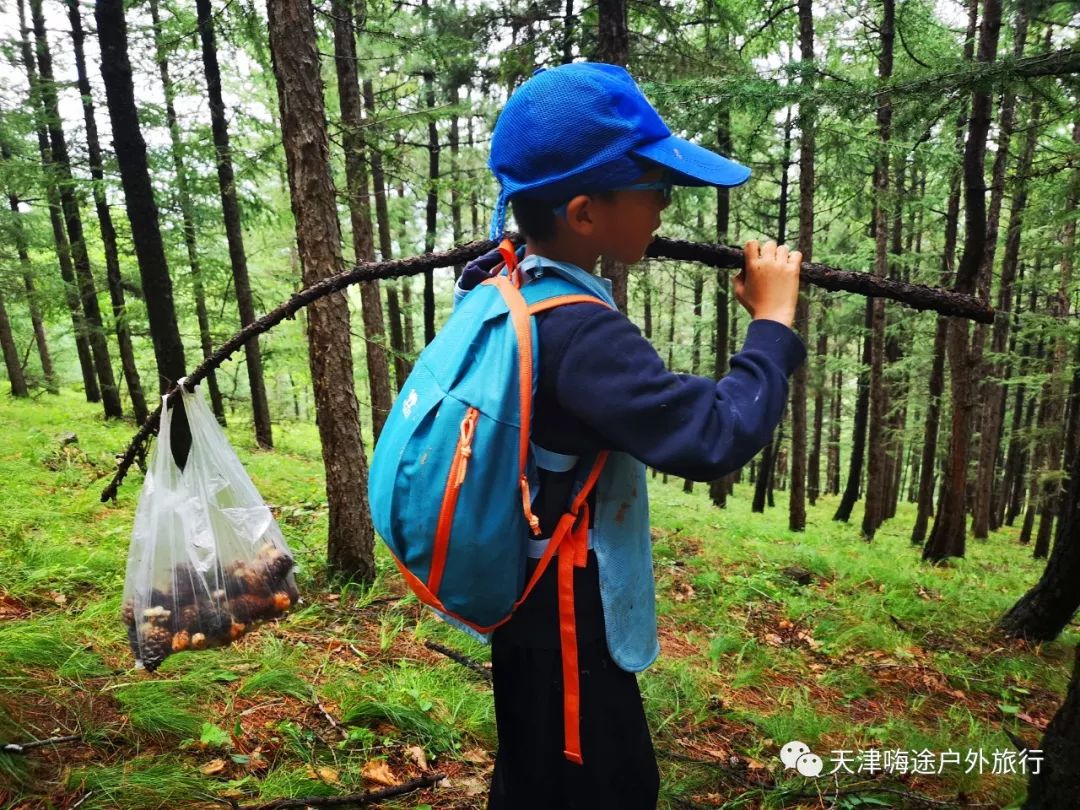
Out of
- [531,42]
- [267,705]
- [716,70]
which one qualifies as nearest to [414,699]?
[267,705]

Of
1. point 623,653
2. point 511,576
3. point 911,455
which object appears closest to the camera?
point 511,576

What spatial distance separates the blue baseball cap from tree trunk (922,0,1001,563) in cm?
393

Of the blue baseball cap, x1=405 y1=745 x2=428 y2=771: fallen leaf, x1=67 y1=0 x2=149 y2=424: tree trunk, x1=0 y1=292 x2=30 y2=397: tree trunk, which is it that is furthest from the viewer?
x1=0 y1=292 x2=30 y2=397: tree trunk

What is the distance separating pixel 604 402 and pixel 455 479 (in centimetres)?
33

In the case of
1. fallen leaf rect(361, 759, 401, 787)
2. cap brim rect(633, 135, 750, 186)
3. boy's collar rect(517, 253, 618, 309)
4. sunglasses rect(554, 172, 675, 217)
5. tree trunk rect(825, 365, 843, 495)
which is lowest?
tree trunk rect(825, 365, 843, 495)

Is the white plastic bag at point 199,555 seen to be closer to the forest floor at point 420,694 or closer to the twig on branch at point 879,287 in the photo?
the forest floor at point 420,694

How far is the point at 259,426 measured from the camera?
13.6 m

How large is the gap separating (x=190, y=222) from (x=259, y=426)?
4480 mm

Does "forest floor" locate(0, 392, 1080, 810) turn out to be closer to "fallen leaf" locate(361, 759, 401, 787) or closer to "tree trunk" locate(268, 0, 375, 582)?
"fallen leaf" locate(361, 759, 401, 787)

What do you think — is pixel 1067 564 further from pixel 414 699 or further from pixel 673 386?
pixel 673 386

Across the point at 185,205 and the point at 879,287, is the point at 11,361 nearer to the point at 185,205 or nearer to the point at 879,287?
the point at 185,205

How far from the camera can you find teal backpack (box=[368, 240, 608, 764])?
118 cm

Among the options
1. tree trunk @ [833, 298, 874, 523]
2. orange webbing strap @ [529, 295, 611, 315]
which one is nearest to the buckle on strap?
orange webbing strap @ [529, 295, 611, 315]

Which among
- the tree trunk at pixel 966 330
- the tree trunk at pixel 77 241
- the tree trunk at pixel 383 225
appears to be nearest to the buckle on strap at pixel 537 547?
the tree trunk at pixel 966 330
